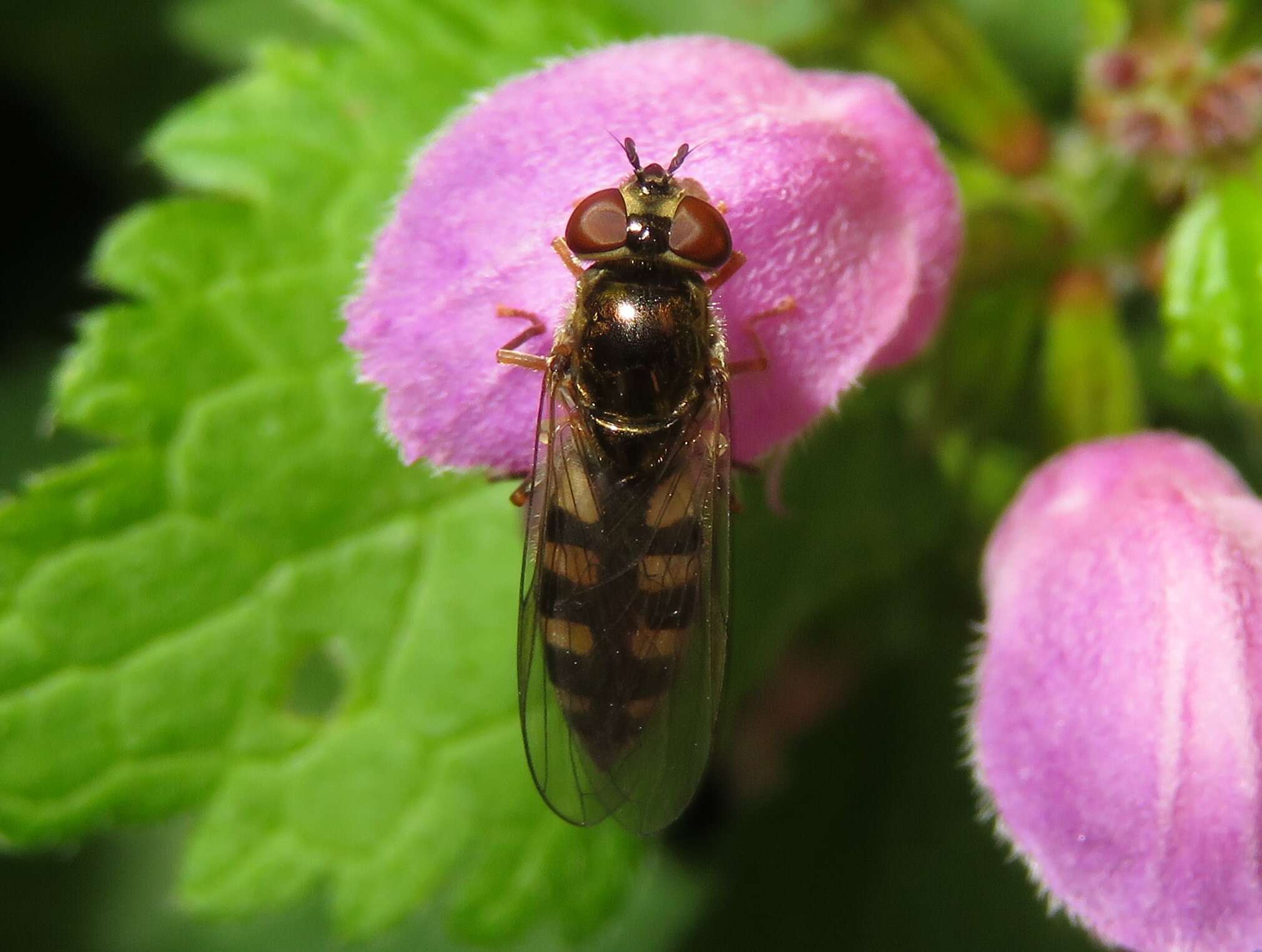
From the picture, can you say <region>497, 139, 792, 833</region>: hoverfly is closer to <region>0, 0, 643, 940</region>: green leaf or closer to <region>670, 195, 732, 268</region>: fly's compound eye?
<region>670, 195, 732, 268</region>: fly's compound eye

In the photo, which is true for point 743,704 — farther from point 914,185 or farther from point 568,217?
point 568,217

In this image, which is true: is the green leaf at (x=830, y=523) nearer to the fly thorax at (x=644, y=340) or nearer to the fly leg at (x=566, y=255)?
the fly thorax at (x=644, y=340)

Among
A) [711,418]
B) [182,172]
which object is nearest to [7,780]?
[182,172]

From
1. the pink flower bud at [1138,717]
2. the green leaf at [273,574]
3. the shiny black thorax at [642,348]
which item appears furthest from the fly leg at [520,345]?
the green leaf at [273,574]

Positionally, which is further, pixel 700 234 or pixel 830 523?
pixel 830 523

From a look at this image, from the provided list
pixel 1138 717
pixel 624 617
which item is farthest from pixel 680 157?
pixel 1138 717

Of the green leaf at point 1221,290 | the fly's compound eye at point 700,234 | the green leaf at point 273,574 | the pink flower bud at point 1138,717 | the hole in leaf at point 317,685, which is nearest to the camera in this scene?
the pink flower bud at point 1138,717

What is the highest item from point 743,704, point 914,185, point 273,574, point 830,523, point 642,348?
point 914,185
